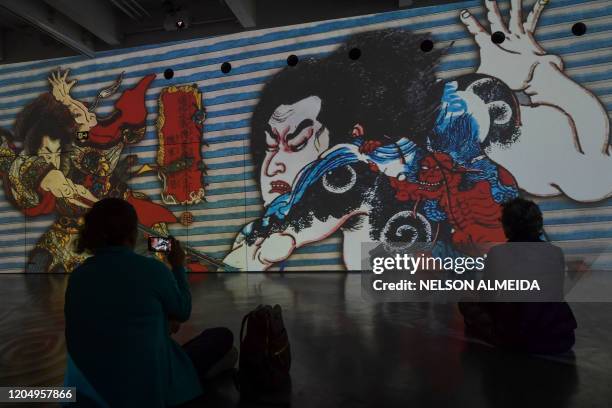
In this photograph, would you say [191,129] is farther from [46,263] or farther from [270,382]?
[270,382]

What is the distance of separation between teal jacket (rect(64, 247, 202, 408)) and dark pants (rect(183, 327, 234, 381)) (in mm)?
538

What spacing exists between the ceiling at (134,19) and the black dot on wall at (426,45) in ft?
1.92

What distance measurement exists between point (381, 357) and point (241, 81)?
17.8 feet

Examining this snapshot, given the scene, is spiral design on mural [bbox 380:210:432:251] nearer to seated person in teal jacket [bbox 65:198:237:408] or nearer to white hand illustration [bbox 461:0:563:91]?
white hand illustration [bbox 461:0:563:91]

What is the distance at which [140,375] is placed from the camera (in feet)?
4.66

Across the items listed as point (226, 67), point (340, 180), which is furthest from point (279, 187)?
point (226, 67)

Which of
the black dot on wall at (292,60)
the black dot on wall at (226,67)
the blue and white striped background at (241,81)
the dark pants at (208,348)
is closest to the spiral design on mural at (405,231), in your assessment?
the blue and white striped background at (241,81)

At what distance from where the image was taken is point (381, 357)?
2.53m

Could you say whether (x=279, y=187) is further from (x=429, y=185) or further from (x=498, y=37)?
(x=498, y=37)

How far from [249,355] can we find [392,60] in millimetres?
5414

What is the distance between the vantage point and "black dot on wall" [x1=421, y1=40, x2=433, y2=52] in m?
6.14

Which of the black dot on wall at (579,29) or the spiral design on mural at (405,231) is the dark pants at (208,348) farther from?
the black dot on wall at (579,29)

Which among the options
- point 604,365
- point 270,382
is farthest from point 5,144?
point 604,365

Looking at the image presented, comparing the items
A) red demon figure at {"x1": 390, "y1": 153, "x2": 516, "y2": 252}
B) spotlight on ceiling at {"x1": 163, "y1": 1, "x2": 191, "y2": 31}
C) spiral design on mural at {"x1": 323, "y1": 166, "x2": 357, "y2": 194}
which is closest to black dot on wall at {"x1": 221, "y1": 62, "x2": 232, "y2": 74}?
spotlight on ceiling at {"x1": 163, "y1": 1, "x2": 191, "y2": 31}
